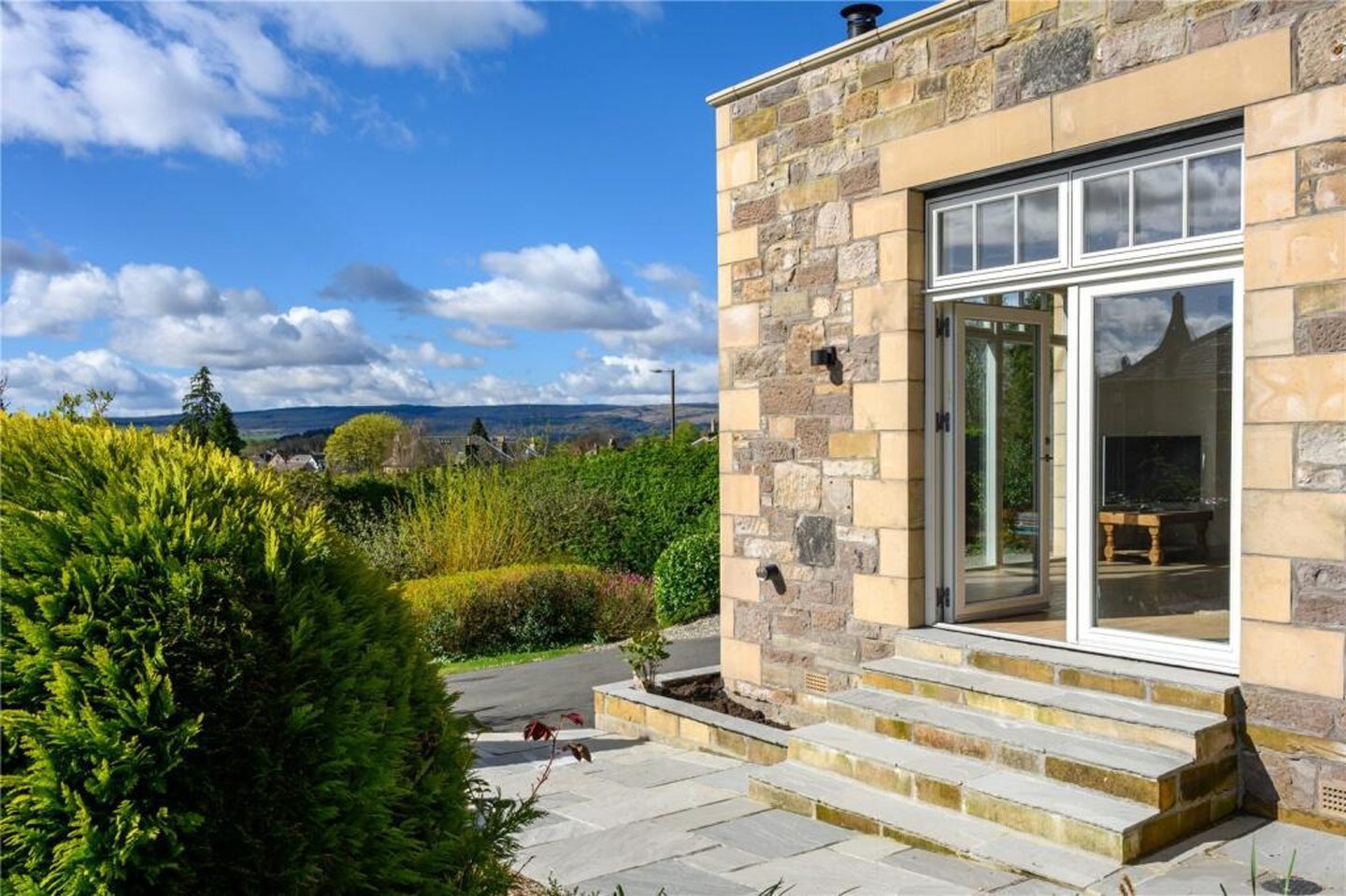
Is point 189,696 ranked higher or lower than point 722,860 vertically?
higher

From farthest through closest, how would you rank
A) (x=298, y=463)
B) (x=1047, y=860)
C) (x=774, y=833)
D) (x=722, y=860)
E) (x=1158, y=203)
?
(x=298, y=463), (x=1158, y=203), (x=774, y=833), (x=722, y=860), (x=1047, y=860)

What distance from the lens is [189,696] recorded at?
2.03 m

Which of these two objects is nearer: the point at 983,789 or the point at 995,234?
the point at 983,789

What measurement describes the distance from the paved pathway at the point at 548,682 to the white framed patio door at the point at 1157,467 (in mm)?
3627

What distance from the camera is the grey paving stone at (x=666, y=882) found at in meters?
4.07

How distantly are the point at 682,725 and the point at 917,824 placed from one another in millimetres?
2067

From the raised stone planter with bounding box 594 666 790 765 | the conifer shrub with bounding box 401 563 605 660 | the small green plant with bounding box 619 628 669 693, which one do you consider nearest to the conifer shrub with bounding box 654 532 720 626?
the conifer shrub with bounding box 401 563 605 660

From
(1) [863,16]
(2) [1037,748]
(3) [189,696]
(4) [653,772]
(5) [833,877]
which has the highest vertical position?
(1) [863,16]

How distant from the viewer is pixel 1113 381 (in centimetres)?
530

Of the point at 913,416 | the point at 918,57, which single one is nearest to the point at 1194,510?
the point at 913,416

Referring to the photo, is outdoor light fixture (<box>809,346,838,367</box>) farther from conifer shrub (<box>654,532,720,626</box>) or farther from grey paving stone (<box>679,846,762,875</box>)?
conifer shrub (<box>654,532,720,626</box>)

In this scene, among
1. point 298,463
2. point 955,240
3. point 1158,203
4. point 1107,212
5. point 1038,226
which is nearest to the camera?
point 1158,203

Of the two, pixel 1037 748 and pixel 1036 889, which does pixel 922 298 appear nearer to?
pixel 1037 748

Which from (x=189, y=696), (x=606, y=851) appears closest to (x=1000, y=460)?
(x=606, y=851)
